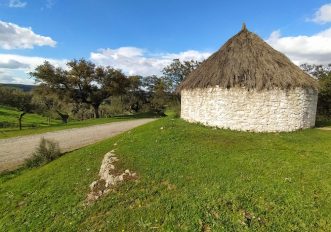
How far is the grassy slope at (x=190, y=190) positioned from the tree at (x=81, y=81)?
83.7 feet

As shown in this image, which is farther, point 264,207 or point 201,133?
point 201,133

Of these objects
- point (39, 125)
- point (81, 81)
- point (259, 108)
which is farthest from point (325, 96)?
point (39, 125)

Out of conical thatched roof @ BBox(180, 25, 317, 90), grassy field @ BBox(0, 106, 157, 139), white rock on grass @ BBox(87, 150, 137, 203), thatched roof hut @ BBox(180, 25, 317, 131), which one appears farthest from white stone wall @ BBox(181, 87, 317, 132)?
grassy field @ BBox(0, 106, 157, 139)

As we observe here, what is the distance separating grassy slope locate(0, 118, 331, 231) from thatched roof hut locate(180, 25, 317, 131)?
286 centimetres

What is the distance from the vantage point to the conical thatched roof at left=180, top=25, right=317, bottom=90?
15359mm

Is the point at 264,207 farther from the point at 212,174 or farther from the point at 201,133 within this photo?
the point at 201,133

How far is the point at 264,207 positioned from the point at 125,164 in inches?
226

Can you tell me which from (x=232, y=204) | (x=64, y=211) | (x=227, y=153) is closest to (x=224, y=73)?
(x=227, y=153)

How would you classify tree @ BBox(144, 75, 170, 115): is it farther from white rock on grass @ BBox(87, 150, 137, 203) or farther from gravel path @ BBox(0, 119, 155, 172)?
white rock on grass @ BBox(87, 150, 137, 203)

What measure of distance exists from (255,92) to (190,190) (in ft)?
30.4

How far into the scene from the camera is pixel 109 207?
7977 mm

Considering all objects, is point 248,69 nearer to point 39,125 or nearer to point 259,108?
point 259,108

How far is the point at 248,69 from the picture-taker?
52.0 ft

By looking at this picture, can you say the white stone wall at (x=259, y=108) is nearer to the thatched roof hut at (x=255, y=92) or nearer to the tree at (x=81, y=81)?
the thatched roof hut at (x=255, y=92)
